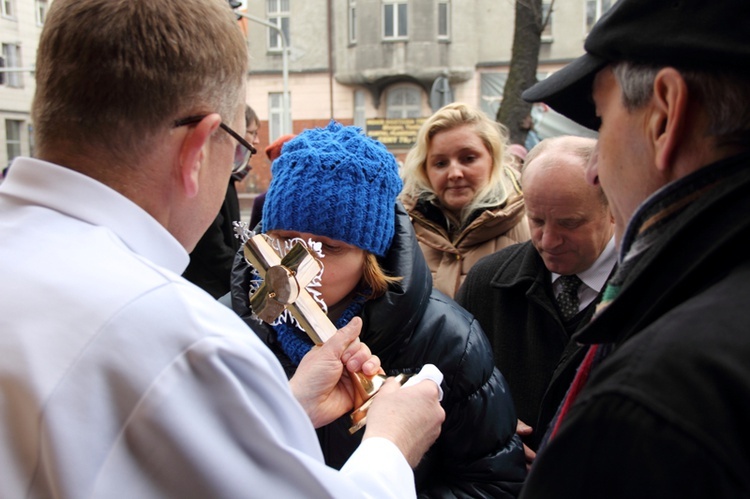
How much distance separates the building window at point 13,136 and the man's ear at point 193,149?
27745mm

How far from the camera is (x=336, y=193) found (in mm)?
2072

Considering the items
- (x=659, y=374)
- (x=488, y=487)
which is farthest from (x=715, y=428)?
(x=488, y=487)

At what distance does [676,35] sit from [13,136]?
94.9ft

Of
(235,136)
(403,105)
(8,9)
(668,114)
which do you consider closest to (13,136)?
(8,9)

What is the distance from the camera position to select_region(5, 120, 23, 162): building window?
25875 mm

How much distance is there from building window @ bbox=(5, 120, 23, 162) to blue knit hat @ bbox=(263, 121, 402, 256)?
88.5 ft

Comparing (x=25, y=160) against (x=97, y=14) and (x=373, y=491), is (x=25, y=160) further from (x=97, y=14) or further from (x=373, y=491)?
(x=373, y=491)

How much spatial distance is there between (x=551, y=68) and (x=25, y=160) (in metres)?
23.4

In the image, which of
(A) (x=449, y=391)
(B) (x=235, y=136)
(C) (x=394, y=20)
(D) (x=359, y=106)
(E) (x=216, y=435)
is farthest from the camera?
(D) (x=359, y=106)

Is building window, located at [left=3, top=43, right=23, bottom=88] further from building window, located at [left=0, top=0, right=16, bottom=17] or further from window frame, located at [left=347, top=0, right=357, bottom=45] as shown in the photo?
window frame, located at [left=347, top=0, right=357, bottom=45]

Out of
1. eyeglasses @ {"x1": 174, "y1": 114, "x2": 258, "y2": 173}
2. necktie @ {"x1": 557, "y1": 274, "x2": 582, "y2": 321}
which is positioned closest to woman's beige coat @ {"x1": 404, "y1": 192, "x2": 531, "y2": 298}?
necktie @ {"x1": 557, "y1": 274, "x2": 582, "y2": 321}

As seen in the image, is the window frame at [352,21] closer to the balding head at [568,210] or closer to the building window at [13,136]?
the building window at [13,136]

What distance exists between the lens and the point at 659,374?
2.85 feet

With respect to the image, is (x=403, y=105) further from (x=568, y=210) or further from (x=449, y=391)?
(x=449, y=391)
